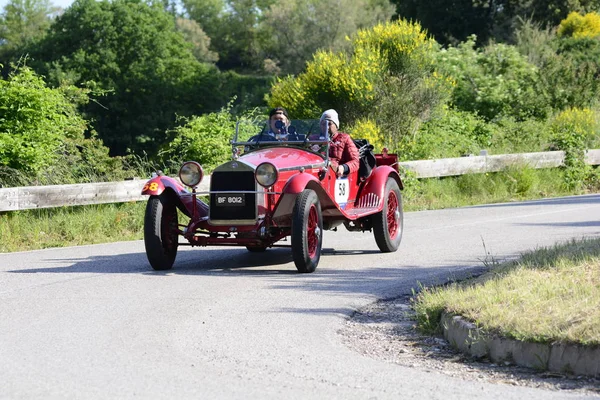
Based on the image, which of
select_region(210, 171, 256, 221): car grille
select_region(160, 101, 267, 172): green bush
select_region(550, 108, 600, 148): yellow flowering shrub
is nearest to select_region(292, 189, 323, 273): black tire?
select_region(210, 171, 256, 221): car grille

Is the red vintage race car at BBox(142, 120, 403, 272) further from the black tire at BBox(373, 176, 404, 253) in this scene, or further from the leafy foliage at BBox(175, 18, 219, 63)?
the leafy foliage at BBox(175, 18, 219, 63)

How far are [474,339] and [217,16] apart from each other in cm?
13340

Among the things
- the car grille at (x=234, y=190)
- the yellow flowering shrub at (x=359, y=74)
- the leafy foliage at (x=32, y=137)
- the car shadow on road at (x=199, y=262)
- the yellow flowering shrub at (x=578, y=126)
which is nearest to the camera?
the car grille at (x=234, y=190)

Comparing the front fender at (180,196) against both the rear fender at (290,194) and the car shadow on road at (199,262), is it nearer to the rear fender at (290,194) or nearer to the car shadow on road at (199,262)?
the car shadow on road at (199,262)

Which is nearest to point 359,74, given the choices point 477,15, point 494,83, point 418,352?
point 494,83

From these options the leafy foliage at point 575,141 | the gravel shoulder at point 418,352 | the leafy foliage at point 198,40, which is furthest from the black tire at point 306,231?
the leafy foliage at point 198,40

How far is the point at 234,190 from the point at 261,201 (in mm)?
311

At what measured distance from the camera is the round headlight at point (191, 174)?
1187 cm

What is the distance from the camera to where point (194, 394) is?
6.12 meters

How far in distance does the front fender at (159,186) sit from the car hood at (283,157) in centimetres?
78

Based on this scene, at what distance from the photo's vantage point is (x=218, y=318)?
8.62 m

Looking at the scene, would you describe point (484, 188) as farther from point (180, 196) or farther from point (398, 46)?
point (180, 196)

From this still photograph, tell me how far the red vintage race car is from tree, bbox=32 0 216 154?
59204 millimetres

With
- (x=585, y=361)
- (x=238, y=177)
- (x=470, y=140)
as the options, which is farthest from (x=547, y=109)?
(x=585, y=361)
